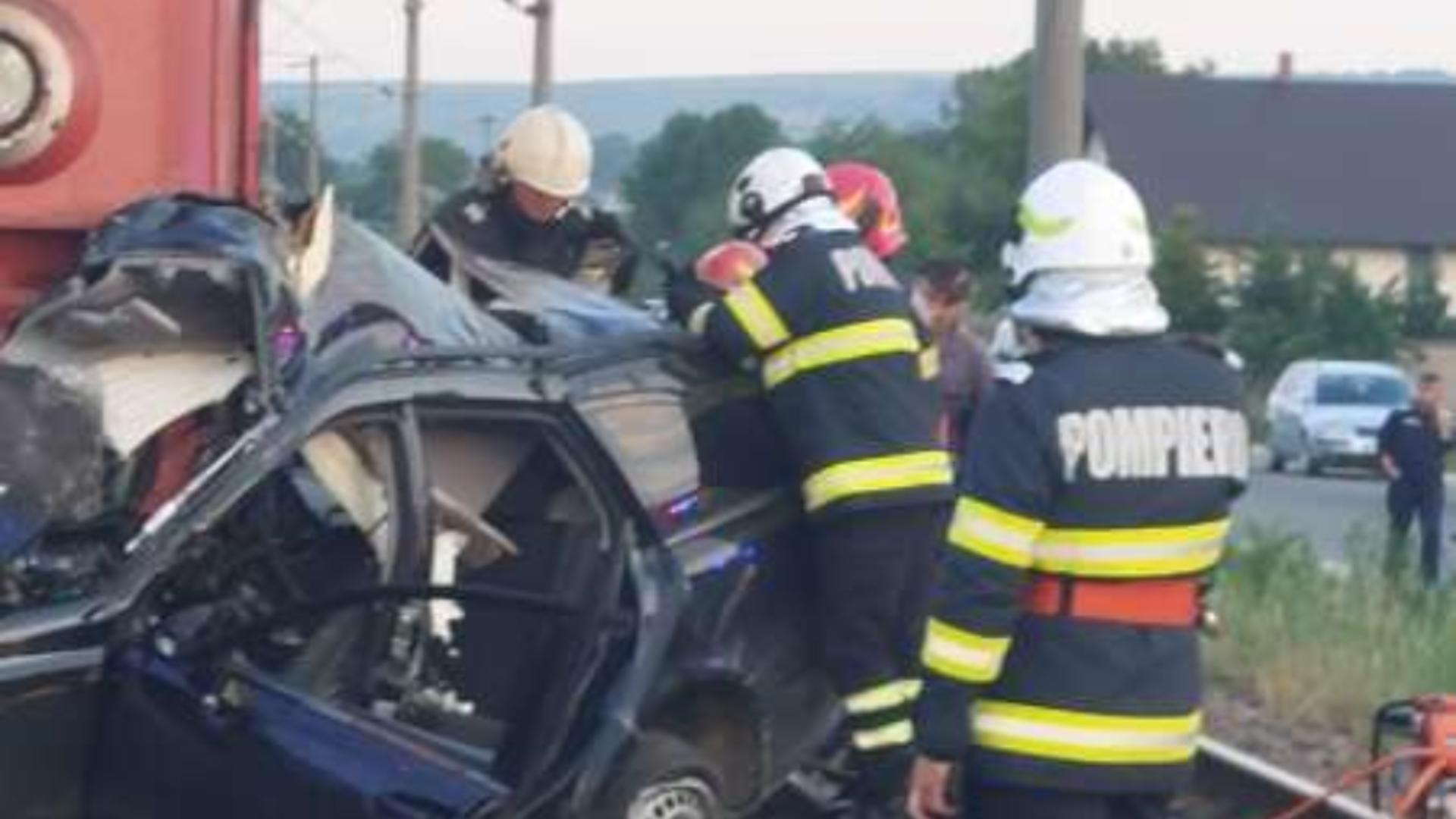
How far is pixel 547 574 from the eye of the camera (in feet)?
25.8

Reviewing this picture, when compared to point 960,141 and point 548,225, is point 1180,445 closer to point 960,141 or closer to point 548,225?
point 548,225

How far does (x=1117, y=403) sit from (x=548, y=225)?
16.0ft

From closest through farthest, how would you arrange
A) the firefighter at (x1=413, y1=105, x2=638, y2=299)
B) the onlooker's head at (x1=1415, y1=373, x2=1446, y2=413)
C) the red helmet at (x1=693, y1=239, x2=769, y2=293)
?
the red helmet at (x1=693, y1=239, x2=769, y2=293)
the firefighter at (x1=413, y1=105, x2=638, y2=299)
the onlooker's head at (x1=1415, y1=373, x2=1446, y2=413)

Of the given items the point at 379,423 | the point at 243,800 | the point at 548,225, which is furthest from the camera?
the point at 548,225

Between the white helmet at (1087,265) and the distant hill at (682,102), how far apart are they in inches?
3540

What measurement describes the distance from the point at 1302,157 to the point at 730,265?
83600 mm

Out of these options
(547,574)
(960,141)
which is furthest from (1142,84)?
(547,574)

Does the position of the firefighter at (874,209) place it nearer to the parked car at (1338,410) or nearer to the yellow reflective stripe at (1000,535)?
the yellow reflective stripe at (1000,535)

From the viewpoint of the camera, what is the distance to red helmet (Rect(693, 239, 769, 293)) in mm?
9531

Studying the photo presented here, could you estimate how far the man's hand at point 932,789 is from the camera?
6348 mm

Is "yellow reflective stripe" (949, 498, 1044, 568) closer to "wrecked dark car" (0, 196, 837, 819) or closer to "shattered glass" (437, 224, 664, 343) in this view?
"wrecked dark car" (0, 196, 837, 819)

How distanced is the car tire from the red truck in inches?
64.4

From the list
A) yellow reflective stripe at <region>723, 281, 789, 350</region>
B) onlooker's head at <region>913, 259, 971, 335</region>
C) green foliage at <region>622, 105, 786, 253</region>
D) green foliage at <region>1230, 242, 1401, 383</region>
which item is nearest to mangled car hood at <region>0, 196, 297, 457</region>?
yellow reflective stripe at <region>723, 281, 789, 350</region>

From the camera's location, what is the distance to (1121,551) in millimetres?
6309
